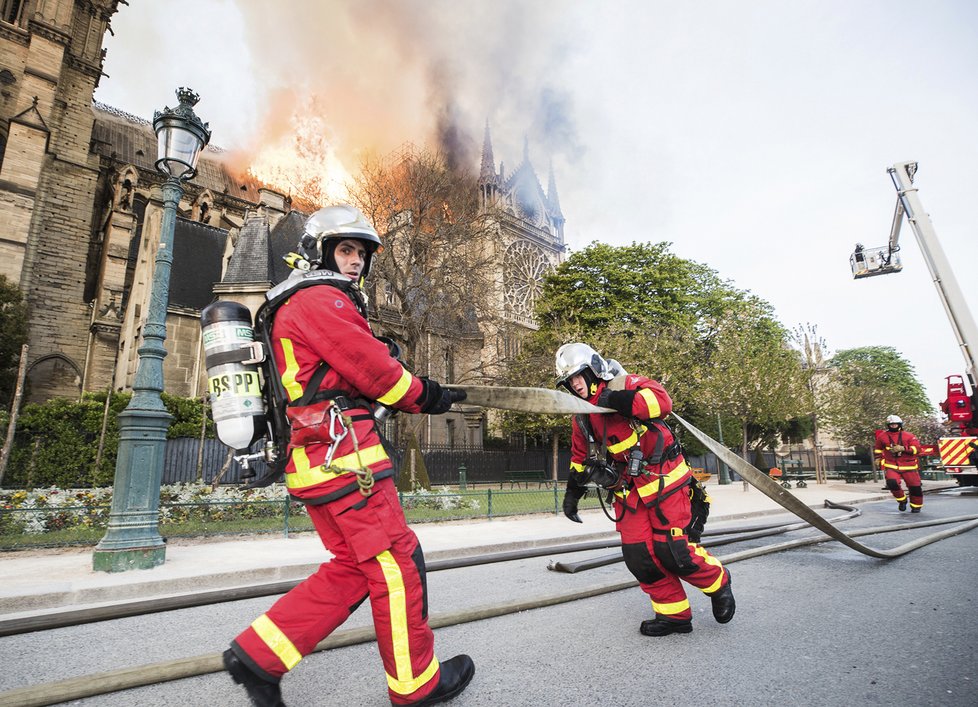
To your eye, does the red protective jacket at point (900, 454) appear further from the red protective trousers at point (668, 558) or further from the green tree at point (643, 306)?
the green tree at point (643, 306)

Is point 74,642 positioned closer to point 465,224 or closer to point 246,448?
point 246,448

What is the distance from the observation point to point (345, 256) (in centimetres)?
271

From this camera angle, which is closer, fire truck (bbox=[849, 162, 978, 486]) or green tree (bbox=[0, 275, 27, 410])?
fire truck (bbox=[849, 162, 978, 486])

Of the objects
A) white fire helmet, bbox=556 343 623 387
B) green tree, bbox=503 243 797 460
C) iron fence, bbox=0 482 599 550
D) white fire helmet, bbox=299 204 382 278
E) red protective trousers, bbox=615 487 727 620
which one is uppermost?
Result: green tree, bbox=503 243 797 460

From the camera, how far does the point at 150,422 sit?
642 centimetres

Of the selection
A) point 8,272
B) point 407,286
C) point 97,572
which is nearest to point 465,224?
point 407,286

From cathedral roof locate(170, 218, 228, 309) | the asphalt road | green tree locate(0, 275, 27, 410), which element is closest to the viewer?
the asphalt road

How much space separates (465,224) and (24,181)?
73.5 ft

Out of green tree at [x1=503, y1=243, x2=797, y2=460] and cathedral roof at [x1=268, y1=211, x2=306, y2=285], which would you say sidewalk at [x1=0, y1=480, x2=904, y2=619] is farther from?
cathedral roof at [x1=268, y1=211, x2=306, y2=285]

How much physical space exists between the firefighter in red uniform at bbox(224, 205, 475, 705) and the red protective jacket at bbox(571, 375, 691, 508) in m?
1.47

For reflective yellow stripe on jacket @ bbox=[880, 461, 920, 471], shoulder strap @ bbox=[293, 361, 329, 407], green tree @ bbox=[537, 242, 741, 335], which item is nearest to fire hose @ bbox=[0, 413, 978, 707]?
shoulder strap @ bbox=[293, 361, 329, 407]

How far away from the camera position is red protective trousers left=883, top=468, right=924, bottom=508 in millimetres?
10945

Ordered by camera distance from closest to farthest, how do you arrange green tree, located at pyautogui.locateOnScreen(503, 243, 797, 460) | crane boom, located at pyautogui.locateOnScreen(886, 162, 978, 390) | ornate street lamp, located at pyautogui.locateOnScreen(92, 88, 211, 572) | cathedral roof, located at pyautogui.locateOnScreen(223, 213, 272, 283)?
ornate street lamp, located at pyautogui.locateOnScreen(92, 88, 211, 572) < crane boom, located at pyautogui.locateOnScreen(886, 162, 978, 390) < cathedral roof, located at pyautogui.locateOnScreen(223, 213, 272, 283) < green tree, located at pyautogui.locateOnScreen(503, 243, 797, 460)

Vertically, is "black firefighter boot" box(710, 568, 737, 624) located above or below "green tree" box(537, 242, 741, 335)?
below
